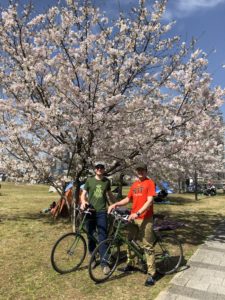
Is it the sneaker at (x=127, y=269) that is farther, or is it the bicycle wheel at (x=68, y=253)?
the sneaker at (x=127, y=269)

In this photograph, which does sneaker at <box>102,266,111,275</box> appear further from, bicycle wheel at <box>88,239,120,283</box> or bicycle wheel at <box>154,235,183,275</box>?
bicycle wheel at <box>154,235,183,275</box>

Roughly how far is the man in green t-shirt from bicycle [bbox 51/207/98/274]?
0.44 ft

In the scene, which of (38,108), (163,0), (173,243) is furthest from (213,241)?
(163,0)

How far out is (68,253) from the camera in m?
7.21

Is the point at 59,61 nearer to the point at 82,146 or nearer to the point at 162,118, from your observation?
the point at 82,146

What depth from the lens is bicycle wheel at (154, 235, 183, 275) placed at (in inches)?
284

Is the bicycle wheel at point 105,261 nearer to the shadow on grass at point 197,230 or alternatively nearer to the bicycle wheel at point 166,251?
the bicycle wheel at point 166,251

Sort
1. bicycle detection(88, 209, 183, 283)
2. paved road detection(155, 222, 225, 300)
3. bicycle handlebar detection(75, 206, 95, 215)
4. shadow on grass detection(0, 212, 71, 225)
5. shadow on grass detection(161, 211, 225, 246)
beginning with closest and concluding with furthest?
1. paved road detection(155, 222, 225, 300)
2. bicycle detection(88, 209, 183, 283)
3. bicycle handlebar detection(75, 206, 95, 215)
4. shadow on grass detection(161, 211, 225, 246)
5. shadow on grass detection(0, 212, 71, 225)

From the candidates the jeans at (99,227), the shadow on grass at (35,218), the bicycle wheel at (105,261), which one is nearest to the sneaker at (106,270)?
the bicycle wheel at (105,261)

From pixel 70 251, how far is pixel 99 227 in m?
0.75

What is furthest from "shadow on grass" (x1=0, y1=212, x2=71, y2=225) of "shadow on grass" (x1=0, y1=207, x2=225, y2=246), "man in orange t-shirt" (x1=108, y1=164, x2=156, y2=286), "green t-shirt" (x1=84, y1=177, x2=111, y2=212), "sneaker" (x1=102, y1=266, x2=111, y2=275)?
"man in orange t-shirt" (x1=108, y1=164, x2=156, y2=286)

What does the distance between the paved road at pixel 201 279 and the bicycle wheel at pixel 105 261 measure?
3.81 ft

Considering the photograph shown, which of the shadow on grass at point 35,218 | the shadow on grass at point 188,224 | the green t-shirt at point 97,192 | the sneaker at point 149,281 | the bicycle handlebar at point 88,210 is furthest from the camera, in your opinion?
the shadow on grass at point 35,218

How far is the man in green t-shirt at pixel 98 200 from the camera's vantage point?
23.3 ft
